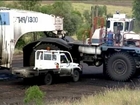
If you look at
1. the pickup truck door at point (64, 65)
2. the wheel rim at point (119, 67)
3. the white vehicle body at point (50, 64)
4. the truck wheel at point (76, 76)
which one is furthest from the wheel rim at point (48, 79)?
the wheel rim at point (119, 67)

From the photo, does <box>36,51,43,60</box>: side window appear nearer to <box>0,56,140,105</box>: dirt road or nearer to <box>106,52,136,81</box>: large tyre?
<box>0,56,140,105</box>: dirt road

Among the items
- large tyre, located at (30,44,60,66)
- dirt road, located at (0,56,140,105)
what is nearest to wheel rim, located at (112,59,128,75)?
dirt road, located at (0,56,140,105)

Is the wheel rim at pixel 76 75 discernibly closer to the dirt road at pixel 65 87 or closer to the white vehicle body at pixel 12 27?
the dirt road at pixel 65 87

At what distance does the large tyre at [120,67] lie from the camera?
23.4 m

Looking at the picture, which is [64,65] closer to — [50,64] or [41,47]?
[50,64]

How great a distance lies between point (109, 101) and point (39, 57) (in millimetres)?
9484

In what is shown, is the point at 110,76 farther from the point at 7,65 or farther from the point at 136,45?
the point at 7,65

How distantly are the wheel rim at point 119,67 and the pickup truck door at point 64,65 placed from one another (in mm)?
2390

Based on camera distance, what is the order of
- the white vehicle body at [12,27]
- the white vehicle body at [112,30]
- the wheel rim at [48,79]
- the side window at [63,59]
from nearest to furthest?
the wheel rim at [48,79] → the white vehicle body at [12,27] → the side window at [63,59] → the white vehicle body at [112,30]

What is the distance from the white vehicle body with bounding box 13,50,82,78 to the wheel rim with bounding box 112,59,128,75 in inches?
79.4

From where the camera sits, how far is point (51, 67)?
2230 cm

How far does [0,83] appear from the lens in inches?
869

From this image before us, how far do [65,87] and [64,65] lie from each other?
1770 millimetres

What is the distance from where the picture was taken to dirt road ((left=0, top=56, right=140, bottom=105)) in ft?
60.3
